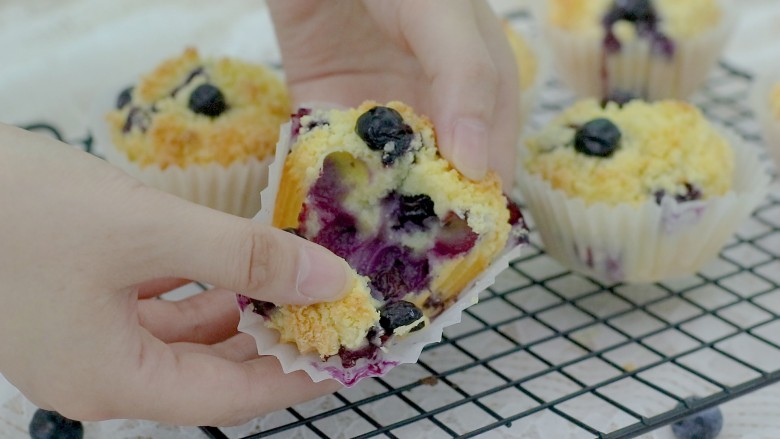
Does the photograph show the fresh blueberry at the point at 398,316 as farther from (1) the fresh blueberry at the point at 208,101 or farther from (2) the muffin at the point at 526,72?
(2) the muffin at the point at 526,72

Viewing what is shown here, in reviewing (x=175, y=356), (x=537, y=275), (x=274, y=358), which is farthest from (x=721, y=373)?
(x=175, y=356)

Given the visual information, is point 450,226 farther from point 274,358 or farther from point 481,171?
point 274,358

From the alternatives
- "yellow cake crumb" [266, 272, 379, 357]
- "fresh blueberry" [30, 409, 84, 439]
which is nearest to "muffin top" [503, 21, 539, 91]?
"yellow cake crumb" [266, 272, 379, 357]

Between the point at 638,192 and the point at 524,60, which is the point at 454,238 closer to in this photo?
the point at 638,192

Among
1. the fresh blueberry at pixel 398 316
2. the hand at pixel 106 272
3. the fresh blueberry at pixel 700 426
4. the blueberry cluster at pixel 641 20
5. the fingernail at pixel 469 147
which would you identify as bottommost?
the hand at pixel 106 272

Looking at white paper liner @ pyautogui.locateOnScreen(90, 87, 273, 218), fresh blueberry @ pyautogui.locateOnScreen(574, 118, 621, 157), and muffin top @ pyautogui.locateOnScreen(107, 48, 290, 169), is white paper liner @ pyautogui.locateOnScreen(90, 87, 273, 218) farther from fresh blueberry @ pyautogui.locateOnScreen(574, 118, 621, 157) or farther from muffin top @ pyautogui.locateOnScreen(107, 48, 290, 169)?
fresh blueberry @ pyautogui.locateOnScreen(574, 118, 621, 157)

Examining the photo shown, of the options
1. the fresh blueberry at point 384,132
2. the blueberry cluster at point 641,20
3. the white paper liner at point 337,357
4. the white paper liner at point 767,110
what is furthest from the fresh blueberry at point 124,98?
the white paper liner at point 767,110
